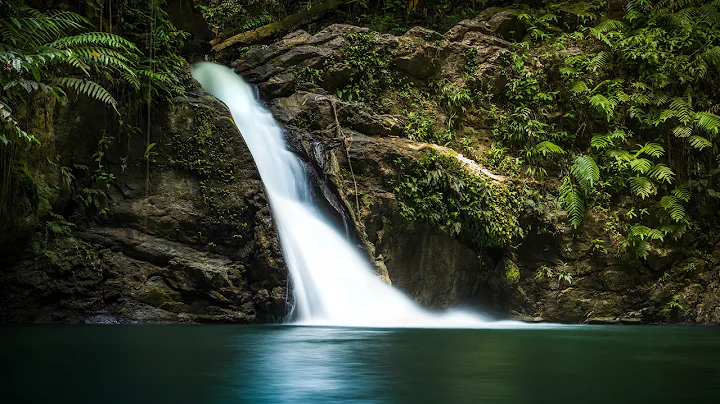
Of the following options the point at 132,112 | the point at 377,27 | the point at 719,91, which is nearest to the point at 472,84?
the point at 377,27

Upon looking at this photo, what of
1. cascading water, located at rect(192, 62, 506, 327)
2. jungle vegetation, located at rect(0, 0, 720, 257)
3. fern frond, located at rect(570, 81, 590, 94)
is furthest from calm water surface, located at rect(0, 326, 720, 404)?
fern frond, located at rect(570, 81, 590, 94)

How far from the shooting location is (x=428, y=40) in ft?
36.7

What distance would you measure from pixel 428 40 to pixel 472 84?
1.30m

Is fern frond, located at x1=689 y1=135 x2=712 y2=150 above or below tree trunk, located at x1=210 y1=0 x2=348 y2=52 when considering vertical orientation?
below

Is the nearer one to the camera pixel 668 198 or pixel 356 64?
pixel 668 198

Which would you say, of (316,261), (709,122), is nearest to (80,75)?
(316,261)

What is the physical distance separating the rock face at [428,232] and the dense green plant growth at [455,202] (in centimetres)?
19

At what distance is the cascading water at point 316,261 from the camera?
7.14 m

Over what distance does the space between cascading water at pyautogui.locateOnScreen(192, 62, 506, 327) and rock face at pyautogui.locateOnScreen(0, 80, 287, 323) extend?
0.36 metres

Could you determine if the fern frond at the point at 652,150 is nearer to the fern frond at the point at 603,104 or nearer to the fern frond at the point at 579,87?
the fern frond at the point at 603,104

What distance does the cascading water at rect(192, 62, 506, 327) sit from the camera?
7.14 m

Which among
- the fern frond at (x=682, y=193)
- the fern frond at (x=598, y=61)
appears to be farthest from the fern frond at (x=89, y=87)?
the fern frond at (x=682, y=193)

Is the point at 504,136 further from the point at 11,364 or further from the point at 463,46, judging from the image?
the point at 11,364

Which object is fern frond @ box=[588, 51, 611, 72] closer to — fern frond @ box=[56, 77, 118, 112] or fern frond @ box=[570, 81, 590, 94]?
fern frond @ box=[570, 81, 590, 94]
